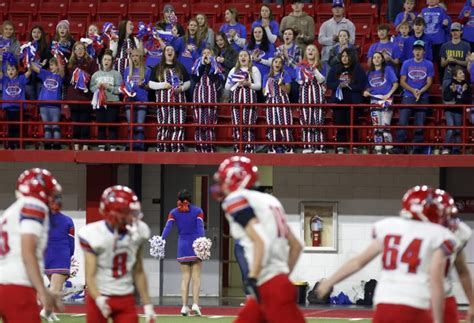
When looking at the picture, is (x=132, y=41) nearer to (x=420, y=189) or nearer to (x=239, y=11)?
(x=239, y=11)

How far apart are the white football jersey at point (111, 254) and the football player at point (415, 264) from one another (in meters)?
1.98

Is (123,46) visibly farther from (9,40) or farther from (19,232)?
(19,232)

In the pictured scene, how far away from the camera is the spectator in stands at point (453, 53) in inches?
782

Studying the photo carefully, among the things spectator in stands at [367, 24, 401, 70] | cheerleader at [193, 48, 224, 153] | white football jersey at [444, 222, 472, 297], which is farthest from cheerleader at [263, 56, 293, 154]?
white football jersey at [444, 222, 472, 297]

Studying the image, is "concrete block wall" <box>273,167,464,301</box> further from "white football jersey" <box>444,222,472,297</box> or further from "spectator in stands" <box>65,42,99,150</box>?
"white football jersey" <box>444,222,472,297</box>

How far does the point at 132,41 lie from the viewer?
20.6m

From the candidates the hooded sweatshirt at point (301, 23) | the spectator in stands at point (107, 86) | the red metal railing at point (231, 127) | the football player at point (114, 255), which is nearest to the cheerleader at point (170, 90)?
the red metal railing at point (231, 127)

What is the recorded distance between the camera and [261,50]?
66.7 ft

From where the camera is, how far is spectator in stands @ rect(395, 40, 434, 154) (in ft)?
64.7

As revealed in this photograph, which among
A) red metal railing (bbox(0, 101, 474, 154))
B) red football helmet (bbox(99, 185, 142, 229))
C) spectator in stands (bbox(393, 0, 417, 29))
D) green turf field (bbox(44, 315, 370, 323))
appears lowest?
green turf field (bbox(44, 315, 370, 323))

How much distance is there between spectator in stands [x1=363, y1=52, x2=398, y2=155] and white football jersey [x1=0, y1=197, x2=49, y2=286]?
10831mm

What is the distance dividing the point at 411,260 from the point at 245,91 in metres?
11.3

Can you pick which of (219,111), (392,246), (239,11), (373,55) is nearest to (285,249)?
(392,246)

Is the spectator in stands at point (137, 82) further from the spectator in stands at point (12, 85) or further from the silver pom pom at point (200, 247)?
the silver pom pom at point (200, 247)
